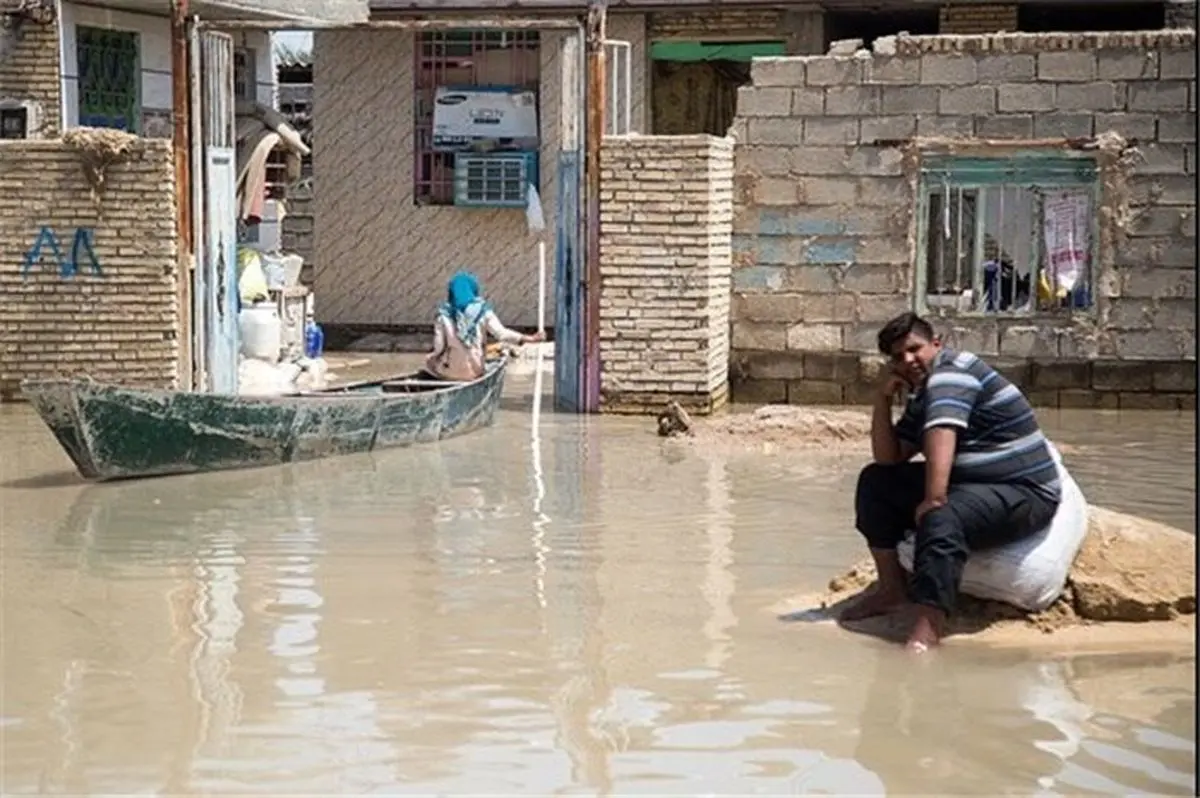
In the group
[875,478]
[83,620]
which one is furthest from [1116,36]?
[83,620]

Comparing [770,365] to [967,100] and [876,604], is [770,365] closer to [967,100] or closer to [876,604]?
[967,100]

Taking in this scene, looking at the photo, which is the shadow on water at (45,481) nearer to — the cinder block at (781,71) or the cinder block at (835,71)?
Result: the cinder block at (781,71)

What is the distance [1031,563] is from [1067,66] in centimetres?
909

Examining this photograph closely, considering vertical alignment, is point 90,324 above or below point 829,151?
below

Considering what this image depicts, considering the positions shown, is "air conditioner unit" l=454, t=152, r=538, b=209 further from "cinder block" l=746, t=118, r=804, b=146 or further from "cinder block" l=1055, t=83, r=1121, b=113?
"cinder block" l=1055, t=83, r=1121, b=113

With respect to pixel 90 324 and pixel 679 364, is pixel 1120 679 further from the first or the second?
pixel 90 324

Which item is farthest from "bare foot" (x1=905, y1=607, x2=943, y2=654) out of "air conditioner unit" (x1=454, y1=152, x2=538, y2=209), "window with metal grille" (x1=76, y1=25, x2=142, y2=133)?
"air conditioner unit" (x1=454, y1=152, x2=538, y2=209)

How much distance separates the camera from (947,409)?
25.6 ft

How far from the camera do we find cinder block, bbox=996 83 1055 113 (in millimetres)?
16422

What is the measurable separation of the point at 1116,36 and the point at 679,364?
162 inches

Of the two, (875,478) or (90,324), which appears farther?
(90,324)

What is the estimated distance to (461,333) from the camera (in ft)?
49.7

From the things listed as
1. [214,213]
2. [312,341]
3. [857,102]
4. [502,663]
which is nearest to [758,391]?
[857,102]

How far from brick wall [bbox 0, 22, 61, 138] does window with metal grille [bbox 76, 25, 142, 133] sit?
0.69 meters
